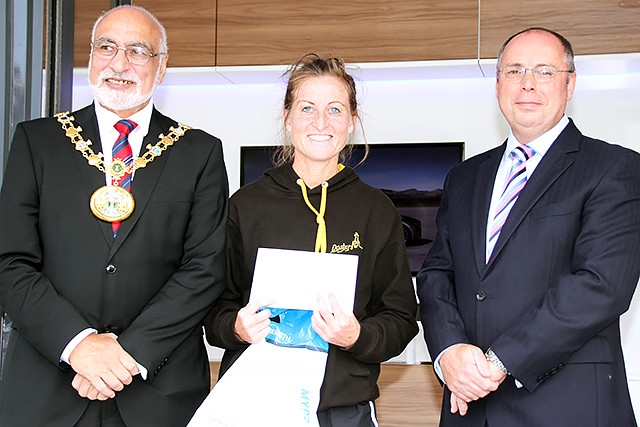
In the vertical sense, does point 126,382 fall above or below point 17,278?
below

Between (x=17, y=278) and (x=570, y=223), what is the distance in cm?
138

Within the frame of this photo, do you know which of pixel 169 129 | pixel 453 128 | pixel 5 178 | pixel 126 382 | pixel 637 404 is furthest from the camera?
pixel 453 128

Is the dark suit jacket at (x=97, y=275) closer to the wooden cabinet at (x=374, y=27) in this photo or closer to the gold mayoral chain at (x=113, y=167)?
the gold mayoral chain at (x=113, y=167)

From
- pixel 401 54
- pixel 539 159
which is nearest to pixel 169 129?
pixel 539 159

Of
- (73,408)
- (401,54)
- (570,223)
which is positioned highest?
(401,54)

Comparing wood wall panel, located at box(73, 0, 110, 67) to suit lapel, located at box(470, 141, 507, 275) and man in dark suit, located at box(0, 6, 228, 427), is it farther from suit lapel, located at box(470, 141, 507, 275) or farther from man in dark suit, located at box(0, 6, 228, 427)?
suit lapel, located at box(470, 141, 507, 275)

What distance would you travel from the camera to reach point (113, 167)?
6.45 ft

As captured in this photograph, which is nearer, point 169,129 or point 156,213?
point 156,213

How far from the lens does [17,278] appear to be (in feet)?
5.98

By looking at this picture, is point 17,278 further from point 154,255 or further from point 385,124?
point 385,124

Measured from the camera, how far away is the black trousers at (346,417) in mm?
1885

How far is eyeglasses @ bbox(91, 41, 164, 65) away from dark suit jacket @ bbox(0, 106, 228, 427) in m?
0.22

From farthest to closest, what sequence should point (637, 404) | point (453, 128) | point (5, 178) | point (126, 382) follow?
point (453, 128), point (637, 404), point (5, 178), point (126, 382)

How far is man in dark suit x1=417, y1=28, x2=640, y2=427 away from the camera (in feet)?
6.11
